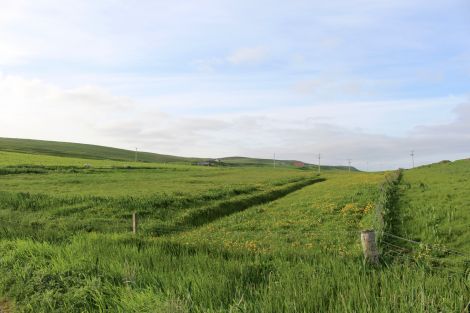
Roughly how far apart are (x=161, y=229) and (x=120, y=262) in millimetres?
12786

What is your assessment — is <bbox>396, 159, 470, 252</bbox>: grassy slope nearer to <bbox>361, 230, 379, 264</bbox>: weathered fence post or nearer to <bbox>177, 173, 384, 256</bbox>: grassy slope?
<bbox>177, 173, 384, 256</bbox>: grassy slope

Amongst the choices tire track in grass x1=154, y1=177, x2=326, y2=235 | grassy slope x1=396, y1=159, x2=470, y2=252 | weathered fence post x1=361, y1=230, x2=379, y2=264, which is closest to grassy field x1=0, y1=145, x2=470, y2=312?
grassy slope x1=396, y1=159, x2=470, y2=252

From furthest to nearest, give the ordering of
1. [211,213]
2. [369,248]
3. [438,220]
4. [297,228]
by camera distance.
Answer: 1. [211,213]
2. [297,228]
3. [438,220]
4. [369,248]

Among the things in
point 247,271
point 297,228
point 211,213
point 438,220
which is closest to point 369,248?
point 247,271

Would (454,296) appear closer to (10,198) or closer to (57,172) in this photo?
(10,198)

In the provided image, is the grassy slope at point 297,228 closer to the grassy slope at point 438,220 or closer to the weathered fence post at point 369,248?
the grassy slope at point 438,220

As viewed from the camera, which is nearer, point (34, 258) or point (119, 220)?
point (34, 258)

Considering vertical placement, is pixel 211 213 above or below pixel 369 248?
below

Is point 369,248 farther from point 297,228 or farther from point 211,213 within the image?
point 211,213

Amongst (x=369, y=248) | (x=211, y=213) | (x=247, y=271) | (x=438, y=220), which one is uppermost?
(x=369, y=248)

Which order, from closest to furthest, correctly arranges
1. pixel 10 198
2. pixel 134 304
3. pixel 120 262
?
pixel 134 304, pixel 120 262, pixel 10 198

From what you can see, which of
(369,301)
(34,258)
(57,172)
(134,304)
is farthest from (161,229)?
(57,172)

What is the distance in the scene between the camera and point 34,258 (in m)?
9.16

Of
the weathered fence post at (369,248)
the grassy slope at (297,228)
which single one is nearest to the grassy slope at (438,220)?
the grassy slope at (297,228)
